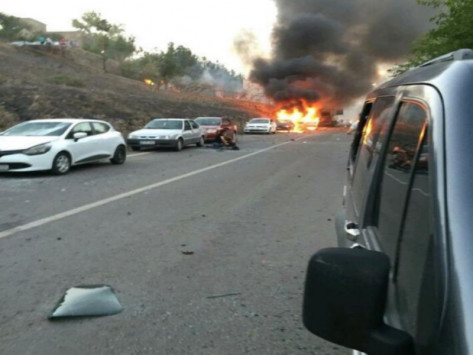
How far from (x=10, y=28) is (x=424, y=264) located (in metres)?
91.7

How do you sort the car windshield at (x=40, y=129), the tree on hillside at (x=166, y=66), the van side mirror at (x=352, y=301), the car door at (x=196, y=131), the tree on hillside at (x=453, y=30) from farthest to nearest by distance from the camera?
1. the tree on hillside at (x=166, y=66)
2. the car door at (x=196, y=131)
3. the tree on hillside at (x=453, y=30)
4. the car windshield at (x=40, y=129)
5. the van side mirror at (x=352, y=301)

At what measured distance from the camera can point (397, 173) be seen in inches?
75.5

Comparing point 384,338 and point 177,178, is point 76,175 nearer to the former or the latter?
point 177,178

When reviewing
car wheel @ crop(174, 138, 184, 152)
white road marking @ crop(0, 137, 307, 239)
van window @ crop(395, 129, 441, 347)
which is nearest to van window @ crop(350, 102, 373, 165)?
van window @ crop(395, 129, 441, 347)

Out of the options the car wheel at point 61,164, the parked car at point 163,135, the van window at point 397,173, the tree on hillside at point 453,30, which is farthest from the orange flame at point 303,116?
the van window at point 397,173

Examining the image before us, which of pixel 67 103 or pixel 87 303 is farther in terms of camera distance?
pixel 67 103

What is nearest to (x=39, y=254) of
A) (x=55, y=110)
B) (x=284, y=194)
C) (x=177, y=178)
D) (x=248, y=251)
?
(x=248, y=251)

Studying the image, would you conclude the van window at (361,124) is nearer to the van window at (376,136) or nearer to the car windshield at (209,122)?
the van window at (376,136)

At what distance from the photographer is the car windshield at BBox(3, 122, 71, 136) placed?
11.6 m

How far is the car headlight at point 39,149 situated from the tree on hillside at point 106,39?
201 feet

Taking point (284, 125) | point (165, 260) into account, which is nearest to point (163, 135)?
point (165, 260)

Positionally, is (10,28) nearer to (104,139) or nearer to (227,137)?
(227,137)

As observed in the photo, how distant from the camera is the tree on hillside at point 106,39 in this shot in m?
73.7

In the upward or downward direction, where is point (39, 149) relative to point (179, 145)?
upward
